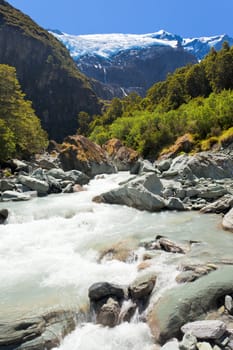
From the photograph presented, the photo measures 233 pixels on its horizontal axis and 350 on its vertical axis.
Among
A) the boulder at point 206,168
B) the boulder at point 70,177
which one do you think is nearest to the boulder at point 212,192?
the boulder at point 206,168

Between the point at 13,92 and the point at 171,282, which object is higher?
the point at 13,92

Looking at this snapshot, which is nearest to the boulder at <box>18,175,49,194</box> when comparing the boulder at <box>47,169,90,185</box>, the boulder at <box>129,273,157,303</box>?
the boulder at <box>47,169,90,185</box>

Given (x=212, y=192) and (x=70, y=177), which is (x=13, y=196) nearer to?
(x=70, y=177)

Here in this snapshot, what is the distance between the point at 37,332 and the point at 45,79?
159570mm

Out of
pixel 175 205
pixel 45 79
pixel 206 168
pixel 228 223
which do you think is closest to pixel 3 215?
pixel 175 205

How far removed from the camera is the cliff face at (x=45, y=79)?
509 feet

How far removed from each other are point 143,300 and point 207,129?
1597 inches

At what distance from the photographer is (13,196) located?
25.3 metres

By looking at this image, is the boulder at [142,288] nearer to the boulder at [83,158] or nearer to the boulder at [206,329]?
the boulder at [206,329]

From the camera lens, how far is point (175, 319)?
9.34 metres

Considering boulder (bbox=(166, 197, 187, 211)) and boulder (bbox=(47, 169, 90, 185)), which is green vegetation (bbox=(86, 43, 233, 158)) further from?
boulder (bbox=(166, 197, 187, 211))

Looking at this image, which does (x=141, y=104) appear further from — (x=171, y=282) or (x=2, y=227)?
(x=171, y=282)

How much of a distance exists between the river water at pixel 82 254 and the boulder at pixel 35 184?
3.65 meters

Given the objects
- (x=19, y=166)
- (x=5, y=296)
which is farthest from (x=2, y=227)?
(x=19, y=166)
